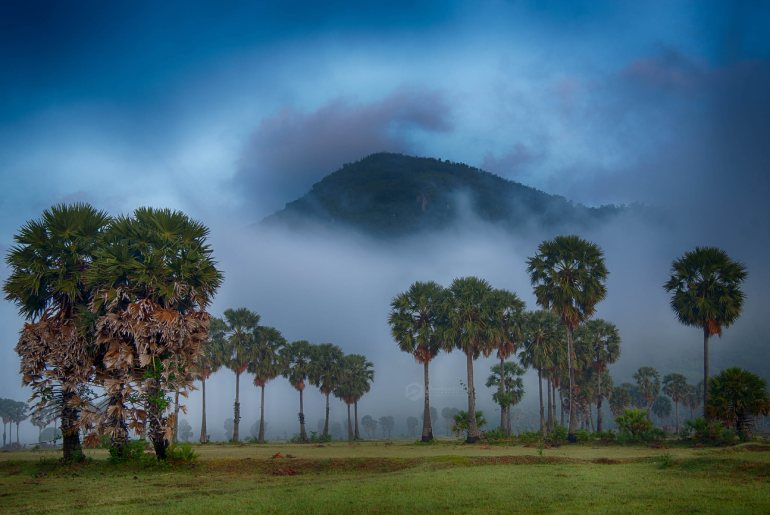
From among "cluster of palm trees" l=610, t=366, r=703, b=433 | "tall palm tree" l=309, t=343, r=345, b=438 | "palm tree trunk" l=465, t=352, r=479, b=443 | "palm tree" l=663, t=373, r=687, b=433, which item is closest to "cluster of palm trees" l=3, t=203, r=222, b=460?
"palm tree trunk" l=465, t=352, r=479, b=443

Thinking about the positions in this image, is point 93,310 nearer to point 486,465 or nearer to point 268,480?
point 268,480

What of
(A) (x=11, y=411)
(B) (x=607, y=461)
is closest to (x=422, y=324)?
(B) (x=607, y=461)

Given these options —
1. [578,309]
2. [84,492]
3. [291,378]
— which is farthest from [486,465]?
[291,378]

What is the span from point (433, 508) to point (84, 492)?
1460cm

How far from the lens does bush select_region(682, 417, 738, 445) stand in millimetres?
45938

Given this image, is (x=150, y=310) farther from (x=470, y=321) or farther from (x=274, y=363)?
(x=274, y=363)

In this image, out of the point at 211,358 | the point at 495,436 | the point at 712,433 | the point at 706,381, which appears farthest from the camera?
the point at 211,358

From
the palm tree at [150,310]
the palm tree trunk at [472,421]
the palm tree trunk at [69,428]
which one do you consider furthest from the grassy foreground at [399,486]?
the palm tree trunk at [472,421]

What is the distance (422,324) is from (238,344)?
97.1 feet

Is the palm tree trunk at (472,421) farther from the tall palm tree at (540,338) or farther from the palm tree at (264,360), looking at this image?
the palm tree at (264,360)

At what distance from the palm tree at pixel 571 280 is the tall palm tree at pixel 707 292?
7.27 meters

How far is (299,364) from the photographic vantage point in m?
92.5

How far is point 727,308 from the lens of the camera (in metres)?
53.5

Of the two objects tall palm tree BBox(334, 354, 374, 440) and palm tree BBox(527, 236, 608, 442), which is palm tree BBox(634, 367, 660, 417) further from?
palm tree BBox(527, 236, 608, 442)
